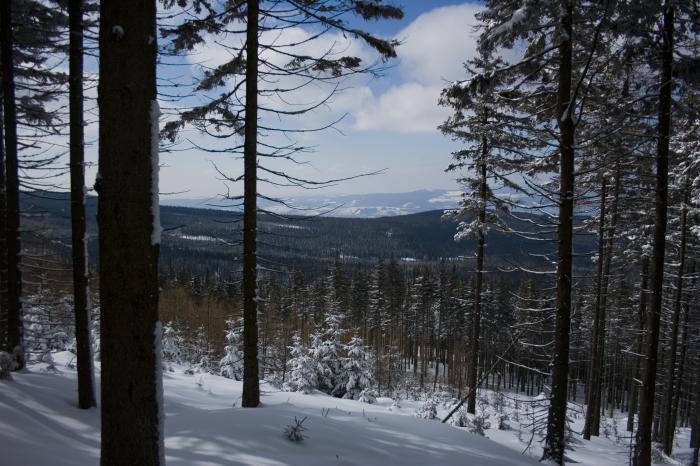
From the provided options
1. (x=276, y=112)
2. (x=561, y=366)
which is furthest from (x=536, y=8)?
(x=561, y=366)

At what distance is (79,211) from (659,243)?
10329 millimetres

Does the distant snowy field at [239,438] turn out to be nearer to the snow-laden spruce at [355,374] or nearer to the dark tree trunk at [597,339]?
the dark tree trunk at [597,339]

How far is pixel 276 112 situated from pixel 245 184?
138cm

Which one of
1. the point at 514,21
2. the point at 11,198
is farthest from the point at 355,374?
the point at 514,21

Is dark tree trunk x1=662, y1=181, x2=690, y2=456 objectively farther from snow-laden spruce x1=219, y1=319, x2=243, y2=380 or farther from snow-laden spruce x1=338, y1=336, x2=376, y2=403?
snow-laden spruce x1=219, y1=319, x2=243, y2=380

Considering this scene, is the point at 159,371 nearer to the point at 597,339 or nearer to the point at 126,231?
the point at 126,231

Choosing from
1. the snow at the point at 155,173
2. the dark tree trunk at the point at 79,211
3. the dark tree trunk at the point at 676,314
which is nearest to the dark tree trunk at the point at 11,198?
the dark tree trunk at the point at 79,211

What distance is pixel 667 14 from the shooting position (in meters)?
7.02

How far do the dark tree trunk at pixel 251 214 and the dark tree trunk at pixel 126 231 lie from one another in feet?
14.5

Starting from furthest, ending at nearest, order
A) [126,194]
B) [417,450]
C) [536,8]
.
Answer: [536,8], [417,450], [126,194]

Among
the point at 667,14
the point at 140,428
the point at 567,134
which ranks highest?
the point at 667,14

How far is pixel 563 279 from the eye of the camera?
21.8 feet

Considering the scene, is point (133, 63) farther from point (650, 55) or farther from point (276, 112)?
point (650, 55)

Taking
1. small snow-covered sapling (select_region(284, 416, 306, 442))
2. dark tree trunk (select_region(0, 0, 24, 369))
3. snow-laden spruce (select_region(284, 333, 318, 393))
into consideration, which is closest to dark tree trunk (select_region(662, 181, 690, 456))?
small snow-covered sapling (select_region(284, 416, 306, 442))
